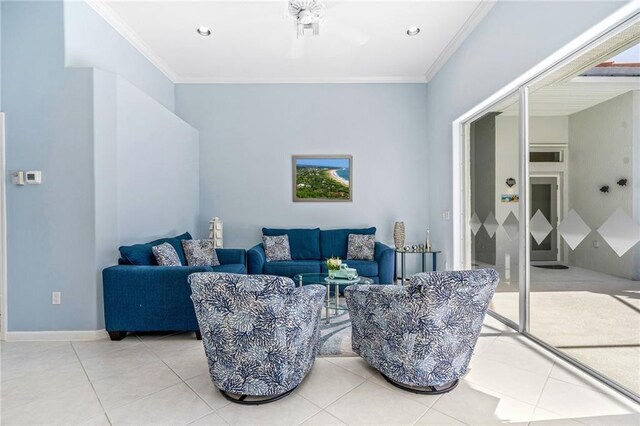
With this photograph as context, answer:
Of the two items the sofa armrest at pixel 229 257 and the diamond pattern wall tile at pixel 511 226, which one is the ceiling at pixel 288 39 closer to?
the diamond pattern wall tile at pixel 511 226

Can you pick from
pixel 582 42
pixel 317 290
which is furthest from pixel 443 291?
pixel 582 42

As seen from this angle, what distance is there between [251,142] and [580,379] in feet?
16.2

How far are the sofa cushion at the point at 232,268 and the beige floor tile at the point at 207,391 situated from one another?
5.16ft

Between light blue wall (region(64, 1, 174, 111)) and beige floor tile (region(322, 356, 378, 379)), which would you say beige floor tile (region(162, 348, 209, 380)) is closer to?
beige floor tile (region(322, 356, 378, 379))

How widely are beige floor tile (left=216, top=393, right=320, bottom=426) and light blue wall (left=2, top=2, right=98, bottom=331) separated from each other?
2.00m

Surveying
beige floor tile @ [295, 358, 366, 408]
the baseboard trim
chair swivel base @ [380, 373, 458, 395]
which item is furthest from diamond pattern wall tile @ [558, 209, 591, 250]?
the baseboard trim

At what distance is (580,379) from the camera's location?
86.7 inches

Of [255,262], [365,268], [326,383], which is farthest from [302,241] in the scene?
[326,383]

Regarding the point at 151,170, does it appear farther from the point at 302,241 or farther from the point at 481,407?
the point at 481,407

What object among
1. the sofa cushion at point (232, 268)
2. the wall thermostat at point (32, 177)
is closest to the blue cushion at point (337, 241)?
the sofa cushion at point (232, 268)

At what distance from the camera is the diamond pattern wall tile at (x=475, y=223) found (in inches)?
154

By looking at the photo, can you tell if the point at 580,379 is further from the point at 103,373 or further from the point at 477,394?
the point at 103,373

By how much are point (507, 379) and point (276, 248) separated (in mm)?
3295

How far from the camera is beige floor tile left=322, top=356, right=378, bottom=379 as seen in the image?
2.31 m
